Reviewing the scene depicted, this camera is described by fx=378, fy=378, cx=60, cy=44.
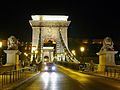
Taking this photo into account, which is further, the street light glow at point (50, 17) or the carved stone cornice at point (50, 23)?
the street light glow at point (50, 17)

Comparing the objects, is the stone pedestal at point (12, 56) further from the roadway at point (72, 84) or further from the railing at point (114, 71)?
the railing at point (114, 71)

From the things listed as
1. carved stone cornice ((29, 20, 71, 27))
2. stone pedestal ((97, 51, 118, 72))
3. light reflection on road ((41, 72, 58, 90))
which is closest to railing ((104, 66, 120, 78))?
stone pedestal ((97, 51, 118, 72))

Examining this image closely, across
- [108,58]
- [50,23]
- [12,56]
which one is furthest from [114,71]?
[50,23]

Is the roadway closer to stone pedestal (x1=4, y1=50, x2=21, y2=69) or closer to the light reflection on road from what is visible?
the light reflection on road

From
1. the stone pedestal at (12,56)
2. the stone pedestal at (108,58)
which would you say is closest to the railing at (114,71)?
the stone pedestal at (108,58)

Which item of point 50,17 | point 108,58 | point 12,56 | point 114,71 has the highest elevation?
point 50,17

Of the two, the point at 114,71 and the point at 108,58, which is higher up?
the point at 108,58

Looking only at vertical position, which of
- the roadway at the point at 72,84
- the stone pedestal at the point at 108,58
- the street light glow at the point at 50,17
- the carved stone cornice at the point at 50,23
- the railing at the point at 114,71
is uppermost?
the street light glow at the point at 50,17

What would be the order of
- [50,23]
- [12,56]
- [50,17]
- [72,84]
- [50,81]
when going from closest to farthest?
1. [72,84]
2. [50,81]
3. [12,56]
4. [50,23]
5. [50,17]

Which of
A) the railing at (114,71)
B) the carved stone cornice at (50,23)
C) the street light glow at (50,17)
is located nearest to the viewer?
the railing at (114,71)

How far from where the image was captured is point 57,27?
13700cm

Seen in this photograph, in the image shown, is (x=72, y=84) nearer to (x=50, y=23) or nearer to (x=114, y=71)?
(x=114, y=71)

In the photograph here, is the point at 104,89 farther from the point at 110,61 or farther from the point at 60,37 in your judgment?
the point at 60,37

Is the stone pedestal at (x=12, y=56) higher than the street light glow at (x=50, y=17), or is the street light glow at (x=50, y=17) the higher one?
the street light glow at (x=50, y=17)
